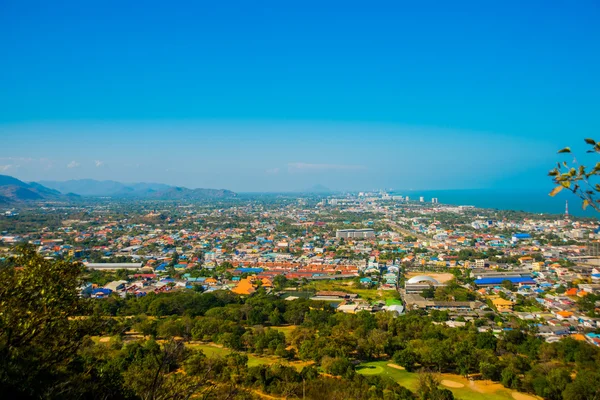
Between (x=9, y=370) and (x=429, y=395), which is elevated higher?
(x=9, y=370)

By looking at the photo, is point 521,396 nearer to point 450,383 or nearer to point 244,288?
point 450,383

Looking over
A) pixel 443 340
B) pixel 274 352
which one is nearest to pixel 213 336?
pixel 274 352

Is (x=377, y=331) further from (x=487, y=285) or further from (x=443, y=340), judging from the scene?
(x=487, y=285)

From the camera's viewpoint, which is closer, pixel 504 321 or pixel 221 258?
pixel 504 321

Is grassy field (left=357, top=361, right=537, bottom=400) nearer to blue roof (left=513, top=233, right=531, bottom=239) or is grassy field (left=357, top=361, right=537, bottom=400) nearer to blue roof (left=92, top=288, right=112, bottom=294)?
blue roof (left=92, top=288, right=112, bottom=294)

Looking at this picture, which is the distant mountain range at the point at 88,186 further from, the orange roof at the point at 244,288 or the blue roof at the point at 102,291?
the orange roof at the point at 244,288

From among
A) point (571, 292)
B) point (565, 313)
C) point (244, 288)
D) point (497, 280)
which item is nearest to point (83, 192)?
point (244, 288)

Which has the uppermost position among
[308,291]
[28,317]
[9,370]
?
[28,317]
